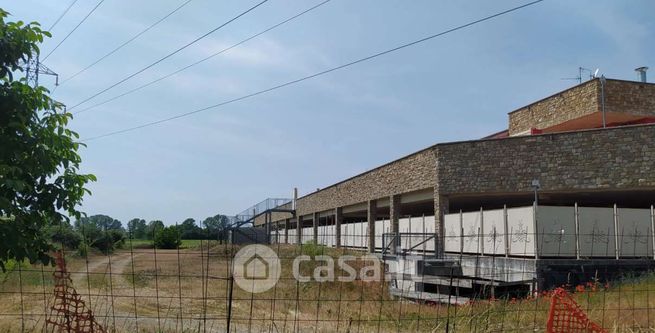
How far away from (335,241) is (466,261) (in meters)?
18.8

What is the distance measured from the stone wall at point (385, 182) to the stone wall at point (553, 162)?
124 centimetres

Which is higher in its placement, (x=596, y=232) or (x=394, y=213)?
(x=394, y=213)

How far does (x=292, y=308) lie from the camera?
13.5 m

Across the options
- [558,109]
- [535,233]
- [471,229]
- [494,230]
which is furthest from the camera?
[558,109]

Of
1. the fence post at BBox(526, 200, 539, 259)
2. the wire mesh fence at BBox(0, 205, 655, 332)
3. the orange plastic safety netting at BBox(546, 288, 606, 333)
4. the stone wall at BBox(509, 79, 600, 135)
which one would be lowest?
the wire mesh fence at BBox(0, 205, 655, 332)

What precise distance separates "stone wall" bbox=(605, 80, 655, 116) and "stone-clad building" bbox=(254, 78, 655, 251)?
47 millimetres

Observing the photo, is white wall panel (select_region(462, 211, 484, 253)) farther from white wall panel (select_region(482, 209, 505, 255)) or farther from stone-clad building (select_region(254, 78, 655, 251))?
stone-clad building (select_region(254, 78, 655, 251))

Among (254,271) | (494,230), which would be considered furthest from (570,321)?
(494,230)

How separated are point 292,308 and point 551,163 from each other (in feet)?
44.5

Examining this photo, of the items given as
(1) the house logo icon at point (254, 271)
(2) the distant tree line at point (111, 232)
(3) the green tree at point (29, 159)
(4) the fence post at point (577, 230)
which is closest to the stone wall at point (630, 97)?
(4) the fence post at point (577, 230)

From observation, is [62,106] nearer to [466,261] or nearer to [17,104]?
[17,104]

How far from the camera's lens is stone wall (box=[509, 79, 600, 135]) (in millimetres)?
→ 28500

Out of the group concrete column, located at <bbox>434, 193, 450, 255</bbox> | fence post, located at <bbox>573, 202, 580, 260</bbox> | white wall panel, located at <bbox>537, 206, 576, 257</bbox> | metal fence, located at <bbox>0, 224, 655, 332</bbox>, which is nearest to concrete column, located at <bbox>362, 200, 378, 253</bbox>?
concrete column, located at <bbox>434, 193, 450, 255</bbox>

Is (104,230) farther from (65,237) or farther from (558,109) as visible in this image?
(558,109)
